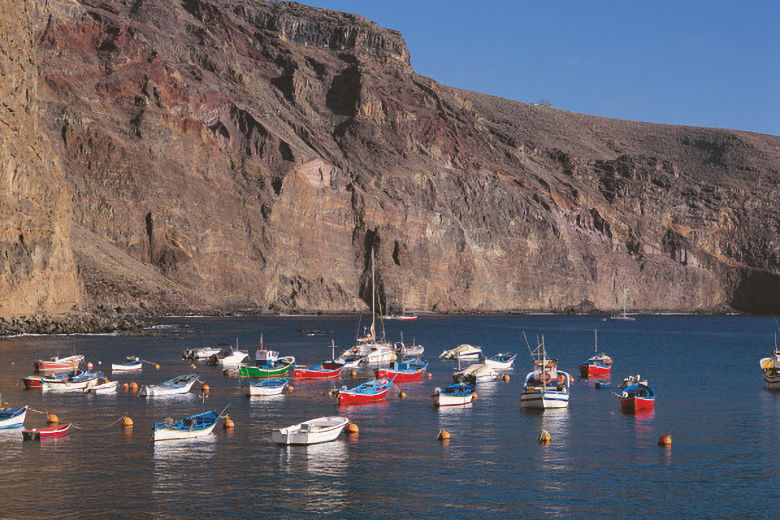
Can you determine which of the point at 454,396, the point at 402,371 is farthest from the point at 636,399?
the point at 402,371

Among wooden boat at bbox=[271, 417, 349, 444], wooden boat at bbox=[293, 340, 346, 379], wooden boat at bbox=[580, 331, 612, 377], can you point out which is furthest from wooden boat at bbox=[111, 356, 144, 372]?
wooden boat at bbox=[580, 331, 612, 377]

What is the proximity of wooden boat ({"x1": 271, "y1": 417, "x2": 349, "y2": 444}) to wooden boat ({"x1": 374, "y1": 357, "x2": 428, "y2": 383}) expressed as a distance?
29.1 m

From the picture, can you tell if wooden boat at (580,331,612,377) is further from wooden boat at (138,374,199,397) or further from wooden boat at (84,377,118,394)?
wooden boat at (84,377,118,394)

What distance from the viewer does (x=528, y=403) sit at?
2527 inches

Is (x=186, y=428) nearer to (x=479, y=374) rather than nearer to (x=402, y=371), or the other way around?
(x=402, y=371)

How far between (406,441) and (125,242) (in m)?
134

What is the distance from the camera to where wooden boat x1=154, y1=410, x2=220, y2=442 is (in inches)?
1929

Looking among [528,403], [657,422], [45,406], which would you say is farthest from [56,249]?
[657,422]

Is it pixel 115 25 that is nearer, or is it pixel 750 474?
pixel 750 474

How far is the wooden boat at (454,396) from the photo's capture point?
64.9 meters

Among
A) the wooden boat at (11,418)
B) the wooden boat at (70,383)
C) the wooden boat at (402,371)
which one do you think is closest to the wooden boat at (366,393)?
the wooden boat at (402,371)

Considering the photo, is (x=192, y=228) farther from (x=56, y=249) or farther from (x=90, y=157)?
(x=56, y=249)

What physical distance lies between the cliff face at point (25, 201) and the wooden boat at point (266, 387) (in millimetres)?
53729

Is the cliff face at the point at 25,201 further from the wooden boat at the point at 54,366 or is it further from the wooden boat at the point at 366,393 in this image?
the wooden boat at the point at 366,393
